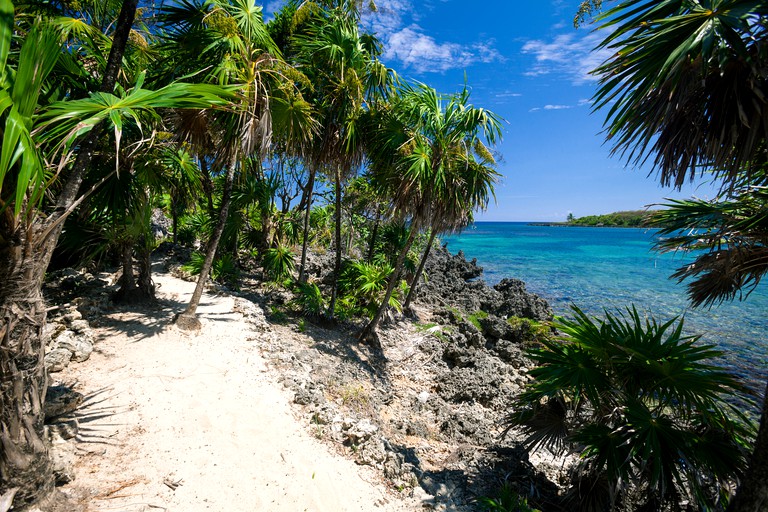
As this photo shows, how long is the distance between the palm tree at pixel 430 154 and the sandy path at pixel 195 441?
4.69m

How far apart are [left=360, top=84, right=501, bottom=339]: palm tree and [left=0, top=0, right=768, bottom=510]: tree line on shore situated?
0.04 meters

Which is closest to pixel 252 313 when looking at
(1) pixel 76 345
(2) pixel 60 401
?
(1) pixel 76 345

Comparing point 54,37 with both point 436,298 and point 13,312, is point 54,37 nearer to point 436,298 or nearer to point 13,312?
point 13,312

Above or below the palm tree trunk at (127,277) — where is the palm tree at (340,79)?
above

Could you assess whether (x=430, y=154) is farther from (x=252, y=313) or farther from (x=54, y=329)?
(x=54, y=329)

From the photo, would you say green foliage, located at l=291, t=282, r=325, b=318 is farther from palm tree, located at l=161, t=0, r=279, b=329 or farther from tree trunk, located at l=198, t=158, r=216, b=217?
palm tree, located at l=161, t=0, r=279, b=329

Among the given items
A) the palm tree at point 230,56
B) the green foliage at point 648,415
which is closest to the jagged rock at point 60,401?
the palm tree at point 230,56

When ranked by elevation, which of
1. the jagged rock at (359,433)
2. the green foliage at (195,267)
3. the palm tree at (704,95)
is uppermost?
the palm tree at (704,95)

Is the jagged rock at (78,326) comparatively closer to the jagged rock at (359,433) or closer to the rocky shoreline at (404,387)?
the rocky shoreline at (404,387)

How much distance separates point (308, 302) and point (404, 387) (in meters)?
3.19

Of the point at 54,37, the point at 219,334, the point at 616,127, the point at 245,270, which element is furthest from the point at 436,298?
the point at 54,37

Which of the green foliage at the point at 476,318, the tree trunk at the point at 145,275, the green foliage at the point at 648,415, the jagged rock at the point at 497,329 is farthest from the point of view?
the green foliage at the point at 476,318

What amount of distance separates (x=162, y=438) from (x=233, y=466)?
2.66ft

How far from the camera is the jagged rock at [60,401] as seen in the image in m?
3.07
